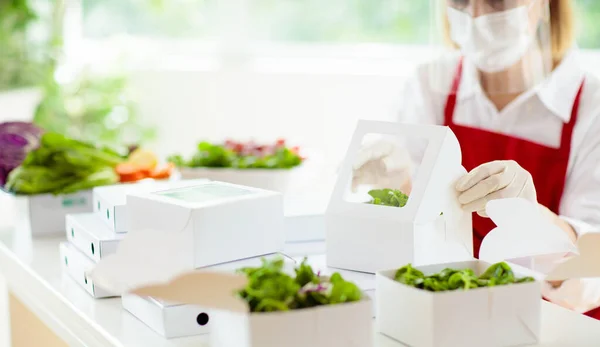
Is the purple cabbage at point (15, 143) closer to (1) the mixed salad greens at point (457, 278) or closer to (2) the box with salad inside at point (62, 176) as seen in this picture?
(2) the box with salad inside at point (62, 176)

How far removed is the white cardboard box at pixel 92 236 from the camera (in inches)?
51.1

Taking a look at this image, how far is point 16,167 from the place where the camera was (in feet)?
6.36

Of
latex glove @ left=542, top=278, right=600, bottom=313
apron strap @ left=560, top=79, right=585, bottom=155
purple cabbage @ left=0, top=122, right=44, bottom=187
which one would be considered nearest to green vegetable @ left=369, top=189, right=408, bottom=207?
latex glove @ left=542, top=278, right=600, bottom=313

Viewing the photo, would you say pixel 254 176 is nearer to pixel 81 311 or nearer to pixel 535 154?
pixel 535 154

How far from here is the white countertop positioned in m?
1.06

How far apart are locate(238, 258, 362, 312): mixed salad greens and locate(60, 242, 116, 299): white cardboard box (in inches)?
15.0

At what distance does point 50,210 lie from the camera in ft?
5.74

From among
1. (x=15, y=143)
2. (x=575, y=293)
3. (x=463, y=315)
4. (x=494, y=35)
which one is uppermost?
(x=494, y=35)

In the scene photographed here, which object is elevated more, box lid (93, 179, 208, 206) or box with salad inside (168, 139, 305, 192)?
box lid (93, 179, 208, 206)

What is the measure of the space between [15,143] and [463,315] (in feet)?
4.33

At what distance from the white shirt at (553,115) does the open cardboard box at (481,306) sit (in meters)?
0.50

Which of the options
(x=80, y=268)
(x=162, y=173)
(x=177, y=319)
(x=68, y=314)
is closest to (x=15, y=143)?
(x=162, y=173)

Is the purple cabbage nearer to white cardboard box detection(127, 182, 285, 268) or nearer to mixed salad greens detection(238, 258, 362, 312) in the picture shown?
white cardboard box detection(127, 182, 285, 268)

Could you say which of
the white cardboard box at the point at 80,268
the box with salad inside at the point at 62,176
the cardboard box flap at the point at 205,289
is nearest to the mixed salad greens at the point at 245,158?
the box with salad inside at the point at 62,176
